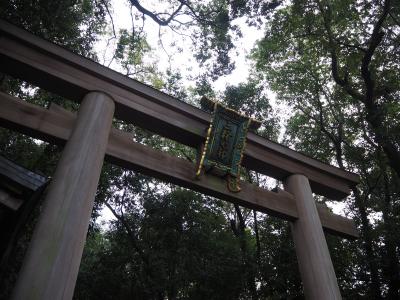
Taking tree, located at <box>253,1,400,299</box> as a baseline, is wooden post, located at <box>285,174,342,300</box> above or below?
below

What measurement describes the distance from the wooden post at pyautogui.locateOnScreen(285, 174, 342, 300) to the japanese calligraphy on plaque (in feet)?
3.80

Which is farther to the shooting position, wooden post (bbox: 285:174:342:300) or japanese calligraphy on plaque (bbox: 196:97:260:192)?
japanese calligraphy on plaque (bbox: 196:97:260:192)

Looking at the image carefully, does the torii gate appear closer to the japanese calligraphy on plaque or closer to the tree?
the japanese calligraphy on plaque

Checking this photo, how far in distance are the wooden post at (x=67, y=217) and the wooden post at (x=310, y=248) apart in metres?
3.03

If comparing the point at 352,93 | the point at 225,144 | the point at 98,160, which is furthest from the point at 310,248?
the point at 352,93

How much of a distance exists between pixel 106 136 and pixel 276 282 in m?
8.30

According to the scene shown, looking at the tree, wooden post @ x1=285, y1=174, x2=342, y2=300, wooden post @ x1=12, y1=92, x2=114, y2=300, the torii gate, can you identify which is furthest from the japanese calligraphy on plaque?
the tree

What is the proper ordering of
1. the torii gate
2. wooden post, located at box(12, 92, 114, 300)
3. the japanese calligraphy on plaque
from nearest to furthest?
wooden post, located at box(12, 92, 114, 300) < the torii gate < the japanese calligraphy on plaque

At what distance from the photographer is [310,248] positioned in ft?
15.4

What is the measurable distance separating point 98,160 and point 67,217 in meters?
0.78

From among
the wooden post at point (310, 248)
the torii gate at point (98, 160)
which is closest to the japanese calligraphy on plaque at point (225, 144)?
the torii gate at point (98, 160)

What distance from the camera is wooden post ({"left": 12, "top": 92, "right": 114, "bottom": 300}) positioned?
2736 millimetres

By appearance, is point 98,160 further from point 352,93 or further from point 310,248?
point 352,93

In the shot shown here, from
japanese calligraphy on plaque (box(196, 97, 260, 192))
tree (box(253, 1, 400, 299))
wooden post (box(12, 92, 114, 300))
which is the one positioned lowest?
wooden post (box(12, 92, 114, 300))
